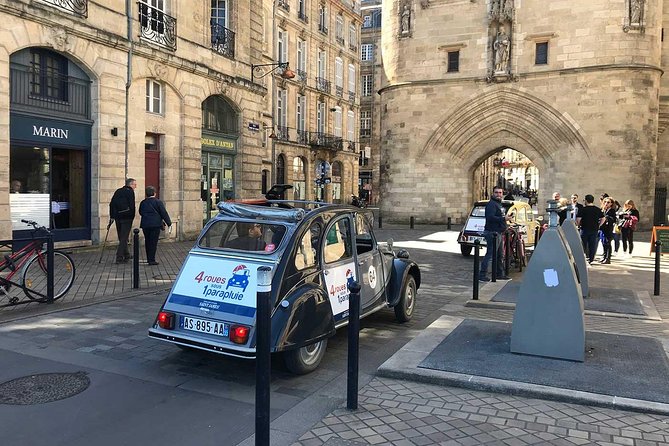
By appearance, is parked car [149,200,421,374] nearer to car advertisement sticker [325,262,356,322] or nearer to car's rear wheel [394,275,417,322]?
car advertisement sticker [325,262,356,322]

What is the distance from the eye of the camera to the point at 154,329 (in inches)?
205

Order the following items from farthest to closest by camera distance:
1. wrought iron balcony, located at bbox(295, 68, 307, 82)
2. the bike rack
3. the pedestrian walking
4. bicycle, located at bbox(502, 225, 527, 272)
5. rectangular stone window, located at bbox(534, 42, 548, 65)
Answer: wrought iron balcony, located at bbox(295, 68, 307, 82), rectangular stone window, located at bbox(534, 42, 548, 65), the pedestrian walking, bicycle, located at bbox(502, 225, 527, 272), the bike rack

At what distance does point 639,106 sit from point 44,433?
26025 mm

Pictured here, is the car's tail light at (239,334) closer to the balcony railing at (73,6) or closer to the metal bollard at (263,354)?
the metal bollard at (263,354)

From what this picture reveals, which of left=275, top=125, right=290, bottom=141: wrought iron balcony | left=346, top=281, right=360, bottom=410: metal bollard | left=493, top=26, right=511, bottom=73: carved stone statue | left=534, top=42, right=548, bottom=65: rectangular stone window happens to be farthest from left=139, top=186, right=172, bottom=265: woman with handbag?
left=275, top=125, right=290, bottom=141: wrought iron balcony

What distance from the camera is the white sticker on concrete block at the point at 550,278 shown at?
5555 millimetres

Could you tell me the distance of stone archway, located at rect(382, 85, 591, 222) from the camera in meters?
25.6

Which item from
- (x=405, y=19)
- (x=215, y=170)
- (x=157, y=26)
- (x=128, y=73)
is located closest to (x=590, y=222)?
(x=215, y=170)

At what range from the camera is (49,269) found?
25.7 ft

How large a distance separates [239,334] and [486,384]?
2.16 m

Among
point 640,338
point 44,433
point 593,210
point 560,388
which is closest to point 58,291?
point 44,433

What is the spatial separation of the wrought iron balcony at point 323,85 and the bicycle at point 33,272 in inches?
1376

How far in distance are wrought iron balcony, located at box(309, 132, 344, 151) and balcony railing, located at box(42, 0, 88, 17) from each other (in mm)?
27313

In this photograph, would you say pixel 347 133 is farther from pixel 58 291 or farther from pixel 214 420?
pixel 214 420
